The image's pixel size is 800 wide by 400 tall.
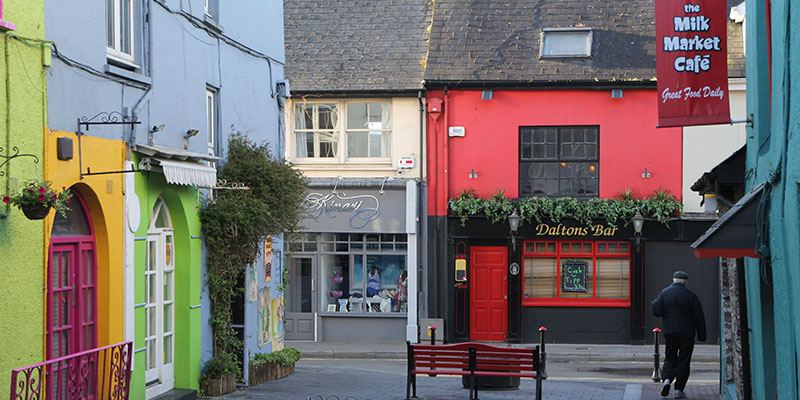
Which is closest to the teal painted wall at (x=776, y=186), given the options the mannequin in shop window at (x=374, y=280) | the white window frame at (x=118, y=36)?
the white window frame at (x=118, y=36)

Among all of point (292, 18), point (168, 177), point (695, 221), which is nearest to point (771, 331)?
point (168, 177)

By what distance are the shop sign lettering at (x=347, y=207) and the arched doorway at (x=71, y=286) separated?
12789 mm

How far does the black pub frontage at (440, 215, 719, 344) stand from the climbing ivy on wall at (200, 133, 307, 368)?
8690 mm

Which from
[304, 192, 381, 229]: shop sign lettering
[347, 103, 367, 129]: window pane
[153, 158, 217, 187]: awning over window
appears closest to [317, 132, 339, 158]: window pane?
[347, 103, 367, 129]: window pane

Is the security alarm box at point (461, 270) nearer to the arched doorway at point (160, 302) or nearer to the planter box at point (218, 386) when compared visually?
the planter box at point (218, 386)

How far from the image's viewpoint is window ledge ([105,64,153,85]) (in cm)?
1123

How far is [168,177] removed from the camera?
466 inches

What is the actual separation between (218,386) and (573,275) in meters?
11.5

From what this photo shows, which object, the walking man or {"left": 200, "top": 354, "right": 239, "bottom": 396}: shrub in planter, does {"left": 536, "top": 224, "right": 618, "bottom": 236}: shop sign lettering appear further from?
{"left": 200, "top": 354, "right": 239, "bottom": 396}: shrub in planter

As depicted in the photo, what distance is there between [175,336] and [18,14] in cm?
561

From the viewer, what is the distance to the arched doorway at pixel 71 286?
10.2 m

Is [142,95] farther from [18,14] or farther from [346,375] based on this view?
[346,375]

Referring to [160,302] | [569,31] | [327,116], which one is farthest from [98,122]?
[569,31]

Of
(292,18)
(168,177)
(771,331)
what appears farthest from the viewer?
(292,18)
